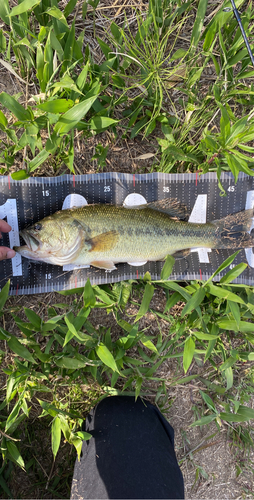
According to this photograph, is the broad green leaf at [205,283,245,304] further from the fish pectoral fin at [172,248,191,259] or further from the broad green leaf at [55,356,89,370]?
the broad green leaf at [55,356,89,370]

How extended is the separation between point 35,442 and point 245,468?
2.49m

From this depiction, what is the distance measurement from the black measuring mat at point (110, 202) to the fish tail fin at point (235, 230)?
0.09m

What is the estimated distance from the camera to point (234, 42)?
2.72 m

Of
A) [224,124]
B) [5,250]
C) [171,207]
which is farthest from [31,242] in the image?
[224,124]

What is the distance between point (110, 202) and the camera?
296cm

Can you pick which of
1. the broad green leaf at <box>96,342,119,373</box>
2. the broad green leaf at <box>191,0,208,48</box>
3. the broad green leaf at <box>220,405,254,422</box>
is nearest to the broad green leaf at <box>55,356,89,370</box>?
the broad green leaf at <box>96,342,119,373</box>

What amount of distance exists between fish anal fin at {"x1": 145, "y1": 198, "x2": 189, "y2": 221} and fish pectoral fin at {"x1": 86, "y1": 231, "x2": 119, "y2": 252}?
54 centimetres

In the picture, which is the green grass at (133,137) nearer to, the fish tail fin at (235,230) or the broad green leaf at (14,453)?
the broad green leaf at (14,453)

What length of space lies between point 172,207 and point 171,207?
1 cm

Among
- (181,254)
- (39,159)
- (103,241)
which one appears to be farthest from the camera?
(181,254)

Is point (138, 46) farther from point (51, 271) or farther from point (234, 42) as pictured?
Answer: point (51, 271)

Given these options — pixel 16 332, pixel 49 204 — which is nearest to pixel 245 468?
pixel 16 332

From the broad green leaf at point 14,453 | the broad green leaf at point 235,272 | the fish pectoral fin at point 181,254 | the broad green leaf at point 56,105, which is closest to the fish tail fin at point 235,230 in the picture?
the fish pectoral fin at point 181,254

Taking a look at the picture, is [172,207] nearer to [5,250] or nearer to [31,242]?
[31,242]
